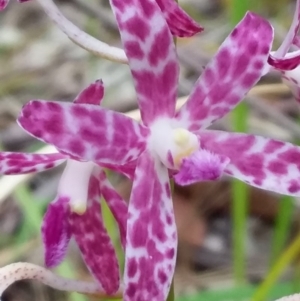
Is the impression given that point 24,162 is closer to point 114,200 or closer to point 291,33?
point 114,200

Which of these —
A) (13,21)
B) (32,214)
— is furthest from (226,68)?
(13,21)

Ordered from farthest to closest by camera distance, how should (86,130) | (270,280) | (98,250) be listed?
(270,280), (98,250), (86,130)

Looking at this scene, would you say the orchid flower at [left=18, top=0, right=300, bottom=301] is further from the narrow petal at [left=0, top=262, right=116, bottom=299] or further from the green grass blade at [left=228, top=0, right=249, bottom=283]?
the green grass blade at [left=228, top=0, right=249, bottom=283]

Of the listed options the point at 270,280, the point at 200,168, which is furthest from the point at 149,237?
the point at 270,280

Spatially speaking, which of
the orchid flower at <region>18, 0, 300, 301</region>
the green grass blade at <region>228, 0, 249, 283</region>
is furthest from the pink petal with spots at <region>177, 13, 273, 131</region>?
the green grass blade at <region>228, 0, 249, 283</region>

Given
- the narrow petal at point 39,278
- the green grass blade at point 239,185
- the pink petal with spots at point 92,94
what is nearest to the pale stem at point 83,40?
the pink petal with spots at point 92,94

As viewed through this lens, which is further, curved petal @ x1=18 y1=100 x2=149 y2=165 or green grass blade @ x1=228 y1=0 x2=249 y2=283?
green grass blade @ x1=228 y1=0 x2=249 y2=283
